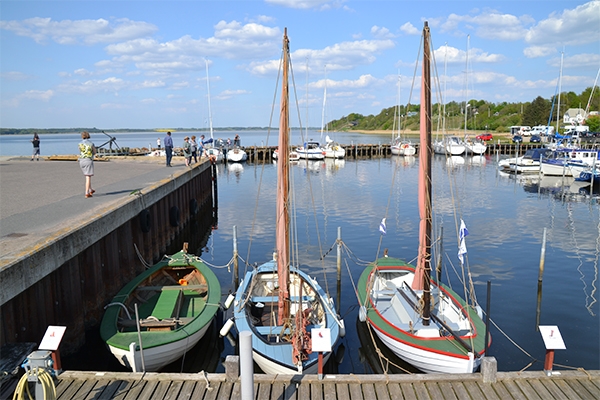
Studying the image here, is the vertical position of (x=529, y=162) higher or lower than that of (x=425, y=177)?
lower

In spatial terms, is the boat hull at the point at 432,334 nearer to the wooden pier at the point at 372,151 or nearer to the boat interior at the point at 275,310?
the boat interior at the point at 275,310

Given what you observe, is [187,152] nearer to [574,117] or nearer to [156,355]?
[156,355]

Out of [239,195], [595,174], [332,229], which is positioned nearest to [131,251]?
[332,229]

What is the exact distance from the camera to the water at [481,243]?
11539mm

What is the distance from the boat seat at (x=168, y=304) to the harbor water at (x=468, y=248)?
1256 millimetres

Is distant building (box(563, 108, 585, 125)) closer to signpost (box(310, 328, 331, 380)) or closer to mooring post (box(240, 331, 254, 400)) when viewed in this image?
signpost (box(310, 328, 331, 380))

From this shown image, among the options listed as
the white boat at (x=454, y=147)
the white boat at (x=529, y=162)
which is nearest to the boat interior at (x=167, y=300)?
the white boat at (x=529, y=162)

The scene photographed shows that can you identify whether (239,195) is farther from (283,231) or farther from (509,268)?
(283,231)

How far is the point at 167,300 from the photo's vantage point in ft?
36.6

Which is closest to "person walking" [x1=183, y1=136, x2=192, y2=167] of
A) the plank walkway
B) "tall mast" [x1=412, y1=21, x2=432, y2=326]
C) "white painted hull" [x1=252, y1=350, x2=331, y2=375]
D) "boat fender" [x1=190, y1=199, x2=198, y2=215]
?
"boat fender" [x1=190, y1=199, x2=198, y2=215]

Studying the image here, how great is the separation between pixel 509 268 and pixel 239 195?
24.7 metres

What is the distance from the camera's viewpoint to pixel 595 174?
37.4 m

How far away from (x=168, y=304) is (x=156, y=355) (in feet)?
7.46

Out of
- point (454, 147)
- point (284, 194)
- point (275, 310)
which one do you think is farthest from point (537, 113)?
point (284, 194)
